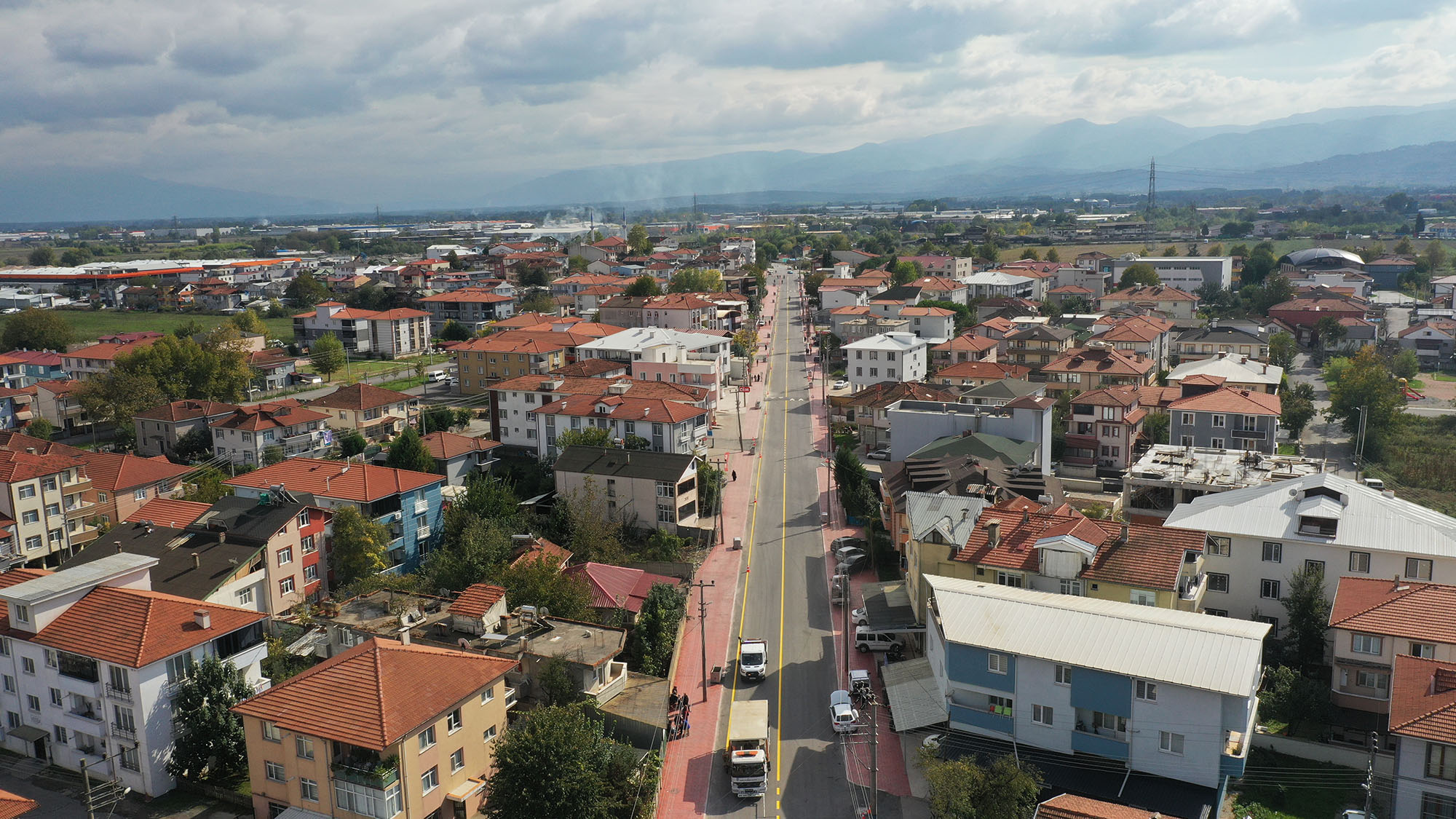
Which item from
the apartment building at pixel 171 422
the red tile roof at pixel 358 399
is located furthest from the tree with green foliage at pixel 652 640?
the apartment building at pixel 171 422

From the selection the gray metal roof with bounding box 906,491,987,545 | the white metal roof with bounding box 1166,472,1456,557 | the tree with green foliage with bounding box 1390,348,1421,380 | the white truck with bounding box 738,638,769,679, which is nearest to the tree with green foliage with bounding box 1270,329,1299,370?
the tree with green foliage with bounding box 1390,348,1421,380

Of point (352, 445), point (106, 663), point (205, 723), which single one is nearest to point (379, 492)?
point (106, 663)

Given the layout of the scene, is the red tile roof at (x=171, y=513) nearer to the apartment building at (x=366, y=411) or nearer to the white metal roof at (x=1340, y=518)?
the apartment building at (x=366, y=411)

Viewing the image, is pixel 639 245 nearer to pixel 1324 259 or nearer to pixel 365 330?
pixel 365 330

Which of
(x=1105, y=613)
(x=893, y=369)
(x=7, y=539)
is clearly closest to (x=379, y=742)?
(x=1105, y=613)

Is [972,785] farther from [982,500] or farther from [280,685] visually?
[280,685]

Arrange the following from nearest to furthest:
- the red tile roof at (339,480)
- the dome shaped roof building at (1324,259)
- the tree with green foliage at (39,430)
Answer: the red tile roof at (339,480), the tree with green foliage at (39,430), the dome shaped roof building at (1324,259)

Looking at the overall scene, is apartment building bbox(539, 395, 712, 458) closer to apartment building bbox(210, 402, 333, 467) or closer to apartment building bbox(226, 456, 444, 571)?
apartment building bbox(226, 456, 444, 571)
